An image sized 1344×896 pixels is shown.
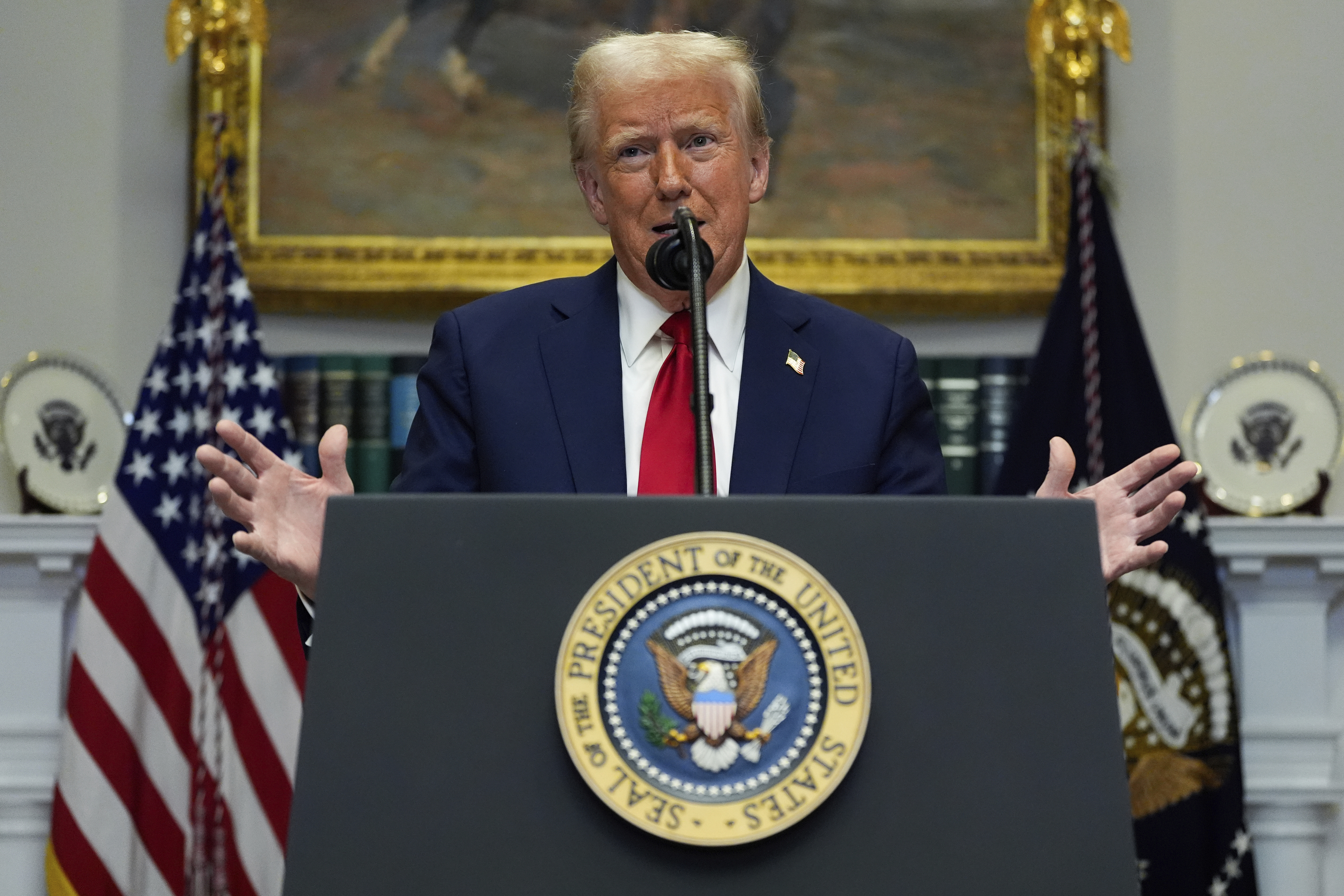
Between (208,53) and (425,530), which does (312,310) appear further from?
(425,530)

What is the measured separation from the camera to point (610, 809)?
1.08m

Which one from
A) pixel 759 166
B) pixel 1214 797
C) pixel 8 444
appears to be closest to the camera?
pixel 759 166

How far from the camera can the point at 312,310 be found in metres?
4.27

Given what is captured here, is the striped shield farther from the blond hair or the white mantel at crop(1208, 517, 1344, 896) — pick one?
the white mantel at crop(1208, 517, 1344, 896)

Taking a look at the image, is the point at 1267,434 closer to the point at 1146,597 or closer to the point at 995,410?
the point at 1146,597

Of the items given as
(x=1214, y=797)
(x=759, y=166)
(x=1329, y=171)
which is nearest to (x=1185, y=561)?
(x=1214, y=797)

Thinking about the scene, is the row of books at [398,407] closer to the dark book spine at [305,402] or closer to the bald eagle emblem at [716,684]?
the dark book spine at [305,402]

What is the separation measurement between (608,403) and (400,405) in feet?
7.73

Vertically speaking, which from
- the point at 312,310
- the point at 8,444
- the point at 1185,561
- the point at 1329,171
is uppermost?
the point at 1329,171

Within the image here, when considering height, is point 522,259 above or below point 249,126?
below

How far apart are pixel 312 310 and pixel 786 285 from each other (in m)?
1.31

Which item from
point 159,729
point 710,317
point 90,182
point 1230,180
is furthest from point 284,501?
point 1230,180

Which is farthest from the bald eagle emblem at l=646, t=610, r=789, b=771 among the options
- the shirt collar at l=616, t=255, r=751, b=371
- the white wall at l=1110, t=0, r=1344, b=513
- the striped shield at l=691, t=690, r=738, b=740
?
the white wall at l=1110, t=0, r=1344, b=513

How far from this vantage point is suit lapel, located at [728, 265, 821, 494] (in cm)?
171
